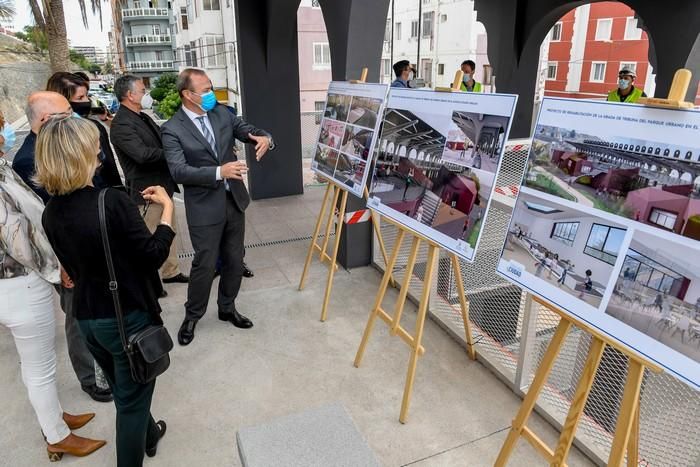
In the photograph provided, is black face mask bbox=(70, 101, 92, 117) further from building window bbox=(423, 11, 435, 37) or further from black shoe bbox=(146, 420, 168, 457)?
building window bbox=(423, 11, 435, 37)

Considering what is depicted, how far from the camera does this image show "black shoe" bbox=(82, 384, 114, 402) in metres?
2.71

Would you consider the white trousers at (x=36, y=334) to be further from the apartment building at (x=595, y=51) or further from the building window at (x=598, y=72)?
the building window at (x=598, y=72)

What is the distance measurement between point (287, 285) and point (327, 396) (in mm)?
1543

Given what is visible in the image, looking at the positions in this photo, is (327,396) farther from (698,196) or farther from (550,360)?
(698,196)

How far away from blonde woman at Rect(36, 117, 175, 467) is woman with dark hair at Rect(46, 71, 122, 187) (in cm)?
124

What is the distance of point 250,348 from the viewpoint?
324 cm

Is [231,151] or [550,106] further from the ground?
[550,106]

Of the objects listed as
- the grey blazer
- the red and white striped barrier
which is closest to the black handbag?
the grey blazer

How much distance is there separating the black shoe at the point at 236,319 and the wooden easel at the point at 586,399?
212 centimetres

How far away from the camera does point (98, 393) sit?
2.72m

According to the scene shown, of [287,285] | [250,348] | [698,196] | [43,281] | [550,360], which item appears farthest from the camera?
[287,285]

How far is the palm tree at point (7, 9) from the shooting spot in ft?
36.7

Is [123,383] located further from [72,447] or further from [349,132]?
[349,132]

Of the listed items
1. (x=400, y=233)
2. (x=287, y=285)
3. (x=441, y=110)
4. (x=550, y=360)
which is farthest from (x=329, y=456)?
(x=287, y=285)
